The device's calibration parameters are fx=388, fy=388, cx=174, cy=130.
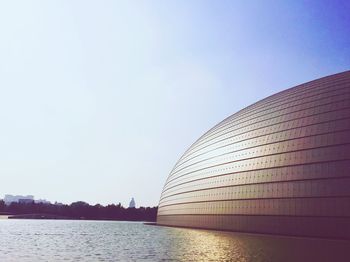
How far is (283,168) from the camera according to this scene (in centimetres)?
4372

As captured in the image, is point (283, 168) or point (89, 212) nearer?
point (283, 168)

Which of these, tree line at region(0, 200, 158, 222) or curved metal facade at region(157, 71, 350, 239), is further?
tree line at region(0, 200, 158, 222)

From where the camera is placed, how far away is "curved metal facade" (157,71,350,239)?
3856cm

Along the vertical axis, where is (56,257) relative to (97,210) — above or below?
below

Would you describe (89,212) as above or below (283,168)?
above

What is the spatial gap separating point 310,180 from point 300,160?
2.90 meters

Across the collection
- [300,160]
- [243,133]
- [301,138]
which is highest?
[243,133]

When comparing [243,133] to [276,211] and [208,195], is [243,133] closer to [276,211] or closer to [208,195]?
[208,195]

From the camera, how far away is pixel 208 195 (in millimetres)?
56688

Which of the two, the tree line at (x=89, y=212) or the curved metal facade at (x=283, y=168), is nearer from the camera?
the curved metal facade at (x=283, y=168)

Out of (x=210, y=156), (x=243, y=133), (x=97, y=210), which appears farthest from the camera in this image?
(x=97, y=210)

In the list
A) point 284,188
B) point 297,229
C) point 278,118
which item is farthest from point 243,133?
point 297,229

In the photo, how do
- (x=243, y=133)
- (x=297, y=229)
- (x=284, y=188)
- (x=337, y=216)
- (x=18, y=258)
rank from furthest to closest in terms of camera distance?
(x=243, y=133)
(x=284, y=188)
(x=297, y=229)
(x=337, y=216)
(x=18, y=258)

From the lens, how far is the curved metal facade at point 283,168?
3856 cm
